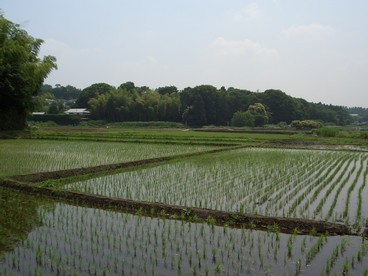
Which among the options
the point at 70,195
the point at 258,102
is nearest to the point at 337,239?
the point at 70,195

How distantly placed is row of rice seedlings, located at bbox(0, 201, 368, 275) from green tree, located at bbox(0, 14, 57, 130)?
59.7 ft

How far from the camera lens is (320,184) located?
10.5m

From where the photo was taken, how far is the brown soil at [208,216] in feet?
20.5

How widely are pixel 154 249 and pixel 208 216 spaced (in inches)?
69.3

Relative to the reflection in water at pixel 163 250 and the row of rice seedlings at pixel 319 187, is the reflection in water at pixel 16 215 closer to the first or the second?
the reflection in water at pixel 163 250

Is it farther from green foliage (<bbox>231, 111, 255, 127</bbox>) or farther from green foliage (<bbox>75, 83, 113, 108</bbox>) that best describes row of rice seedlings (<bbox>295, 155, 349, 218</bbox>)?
green foliage (<bbox>75, 83, 113, 108</bbox>)

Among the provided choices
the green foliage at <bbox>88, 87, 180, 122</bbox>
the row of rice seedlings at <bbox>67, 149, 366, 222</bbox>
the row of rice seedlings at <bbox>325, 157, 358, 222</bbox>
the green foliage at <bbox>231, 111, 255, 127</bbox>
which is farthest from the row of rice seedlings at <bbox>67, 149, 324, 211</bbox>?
the green foliage at <bbox>88, 87, 180, 122</bbox>

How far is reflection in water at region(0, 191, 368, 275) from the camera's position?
183 inches

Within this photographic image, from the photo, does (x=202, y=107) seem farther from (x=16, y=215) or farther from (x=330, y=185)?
(x=16, y=215)

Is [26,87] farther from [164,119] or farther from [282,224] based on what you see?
[164,119]

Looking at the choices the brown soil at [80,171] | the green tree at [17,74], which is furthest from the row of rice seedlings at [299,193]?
the green tree at [17,74]

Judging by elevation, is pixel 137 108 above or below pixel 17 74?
below

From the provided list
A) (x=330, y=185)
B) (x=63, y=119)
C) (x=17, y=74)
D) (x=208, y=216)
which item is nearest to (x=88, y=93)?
(x=63, y=119)

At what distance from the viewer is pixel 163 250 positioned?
17.2 feet
